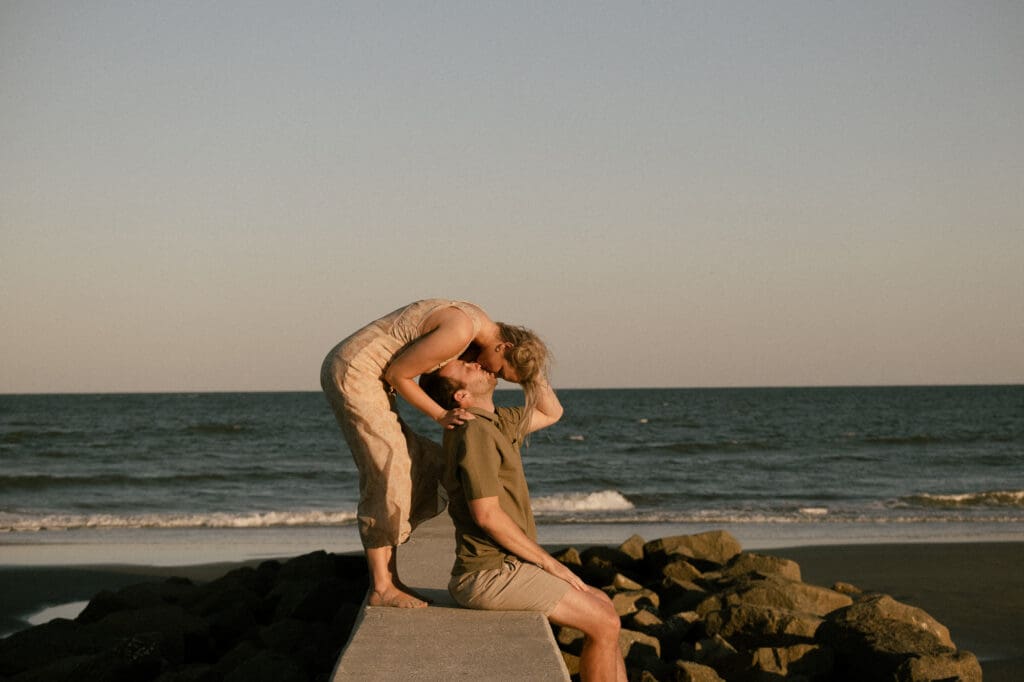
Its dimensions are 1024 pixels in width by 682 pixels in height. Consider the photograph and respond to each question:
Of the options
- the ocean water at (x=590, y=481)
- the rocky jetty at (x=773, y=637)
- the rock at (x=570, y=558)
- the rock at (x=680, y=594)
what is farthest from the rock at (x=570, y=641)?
the ocean water at (x=590, y=481)

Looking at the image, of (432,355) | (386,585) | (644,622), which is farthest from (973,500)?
(432,355)

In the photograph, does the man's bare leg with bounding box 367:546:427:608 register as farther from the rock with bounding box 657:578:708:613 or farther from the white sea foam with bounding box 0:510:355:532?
the white sea foam with bounding box 0:510:355:532

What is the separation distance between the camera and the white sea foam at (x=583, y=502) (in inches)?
766

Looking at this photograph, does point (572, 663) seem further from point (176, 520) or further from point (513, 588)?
point (176, 520)

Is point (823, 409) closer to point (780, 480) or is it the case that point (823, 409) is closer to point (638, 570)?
point (780, 480)

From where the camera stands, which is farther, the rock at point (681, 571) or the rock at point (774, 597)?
the rock at point (681, 571)

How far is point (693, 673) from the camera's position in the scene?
19.0 feet

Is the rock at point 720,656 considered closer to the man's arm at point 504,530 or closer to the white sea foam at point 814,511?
the man's arm at point 504,530

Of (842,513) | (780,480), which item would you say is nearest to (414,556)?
(842,513)

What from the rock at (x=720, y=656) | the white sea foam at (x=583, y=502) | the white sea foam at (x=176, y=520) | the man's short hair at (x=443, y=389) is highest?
the man's short hair at (x=443, y=389)

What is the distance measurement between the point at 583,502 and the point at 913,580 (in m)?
9.59

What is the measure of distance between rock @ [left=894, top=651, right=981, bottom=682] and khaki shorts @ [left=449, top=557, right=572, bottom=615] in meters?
1.98

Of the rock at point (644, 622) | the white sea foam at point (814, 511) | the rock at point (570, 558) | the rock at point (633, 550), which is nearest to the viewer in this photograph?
the rock at point (644, 622)

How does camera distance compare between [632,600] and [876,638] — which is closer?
[876,638]
